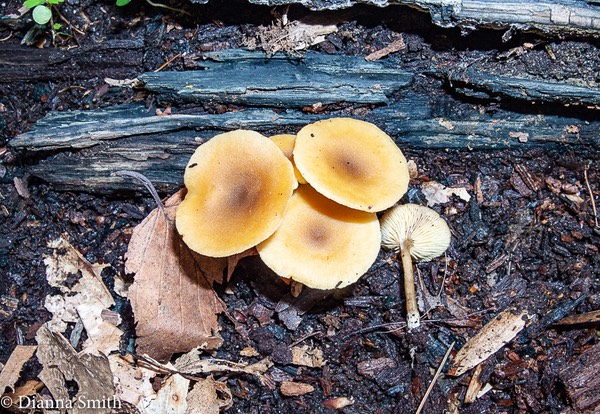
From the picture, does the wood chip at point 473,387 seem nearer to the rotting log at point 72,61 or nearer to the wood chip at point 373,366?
A: the wood chip at point 373,366

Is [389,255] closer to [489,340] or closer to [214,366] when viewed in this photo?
[489,340]

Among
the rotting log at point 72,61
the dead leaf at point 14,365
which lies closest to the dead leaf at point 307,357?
the dead leaf at point 14,365

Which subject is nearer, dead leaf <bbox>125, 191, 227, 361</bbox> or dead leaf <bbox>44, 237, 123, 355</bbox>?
dead leaf <bbox>125, 191, 227, 361</bbox>

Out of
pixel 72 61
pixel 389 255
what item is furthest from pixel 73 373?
pixel 389 255

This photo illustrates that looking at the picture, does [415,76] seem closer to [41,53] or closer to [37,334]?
[41,53]

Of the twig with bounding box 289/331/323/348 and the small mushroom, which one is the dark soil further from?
the small mushroom

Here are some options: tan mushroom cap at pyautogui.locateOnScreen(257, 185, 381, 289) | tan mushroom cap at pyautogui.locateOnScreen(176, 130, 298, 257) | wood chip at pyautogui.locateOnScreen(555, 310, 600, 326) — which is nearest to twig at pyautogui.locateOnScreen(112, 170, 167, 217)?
tan mushroom cap at pyautogui.locateOnScreen(176, 130, 298, 257)
